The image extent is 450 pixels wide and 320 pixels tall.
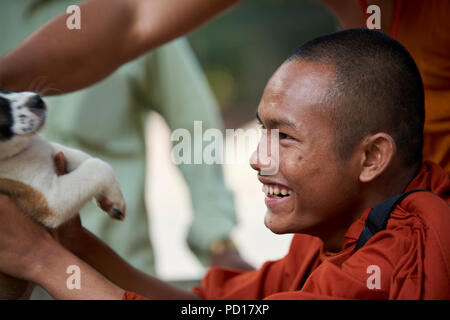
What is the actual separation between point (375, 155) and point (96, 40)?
0.56 metres

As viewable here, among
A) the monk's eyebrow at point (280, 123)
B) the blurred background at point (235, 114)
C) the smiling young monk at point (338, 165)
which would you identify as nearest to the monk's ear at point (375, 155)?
the smiling young monk at point (338, 165)

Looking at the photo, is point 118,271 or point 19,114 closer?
point 19,114

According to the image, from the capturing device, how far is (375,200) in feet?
3.05

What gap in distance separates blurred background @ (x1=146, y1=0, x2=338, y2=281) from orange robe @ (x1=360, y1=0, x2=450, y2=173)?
26.7 inches

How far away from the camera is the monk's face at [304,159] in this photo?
2.91 feet

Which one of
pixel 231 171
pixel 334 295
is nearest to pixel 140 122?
pixel 231 171

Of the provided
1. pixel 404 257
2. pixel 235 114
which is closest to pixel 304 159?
pixel 404 257

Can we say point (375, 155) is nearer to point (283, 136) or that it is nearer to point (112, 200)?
point (283, 136)

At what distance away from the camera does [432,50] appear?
1.08 m

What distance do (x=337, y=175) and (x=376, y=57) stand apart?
0.60 ft

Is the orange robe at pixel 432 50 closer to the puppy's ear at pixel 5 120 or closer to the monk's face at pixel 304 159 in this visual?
the monk's face at pixel 304 159

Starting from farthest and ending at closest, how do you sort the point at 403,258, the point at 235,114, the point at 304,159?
the point at 235,114
the point at 304,159
the point at 403,258

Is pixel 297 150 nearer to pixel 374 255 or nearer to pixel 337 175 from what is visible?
pixel 337 175

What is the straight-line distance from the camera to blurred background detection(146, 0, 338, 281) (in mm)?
1880
